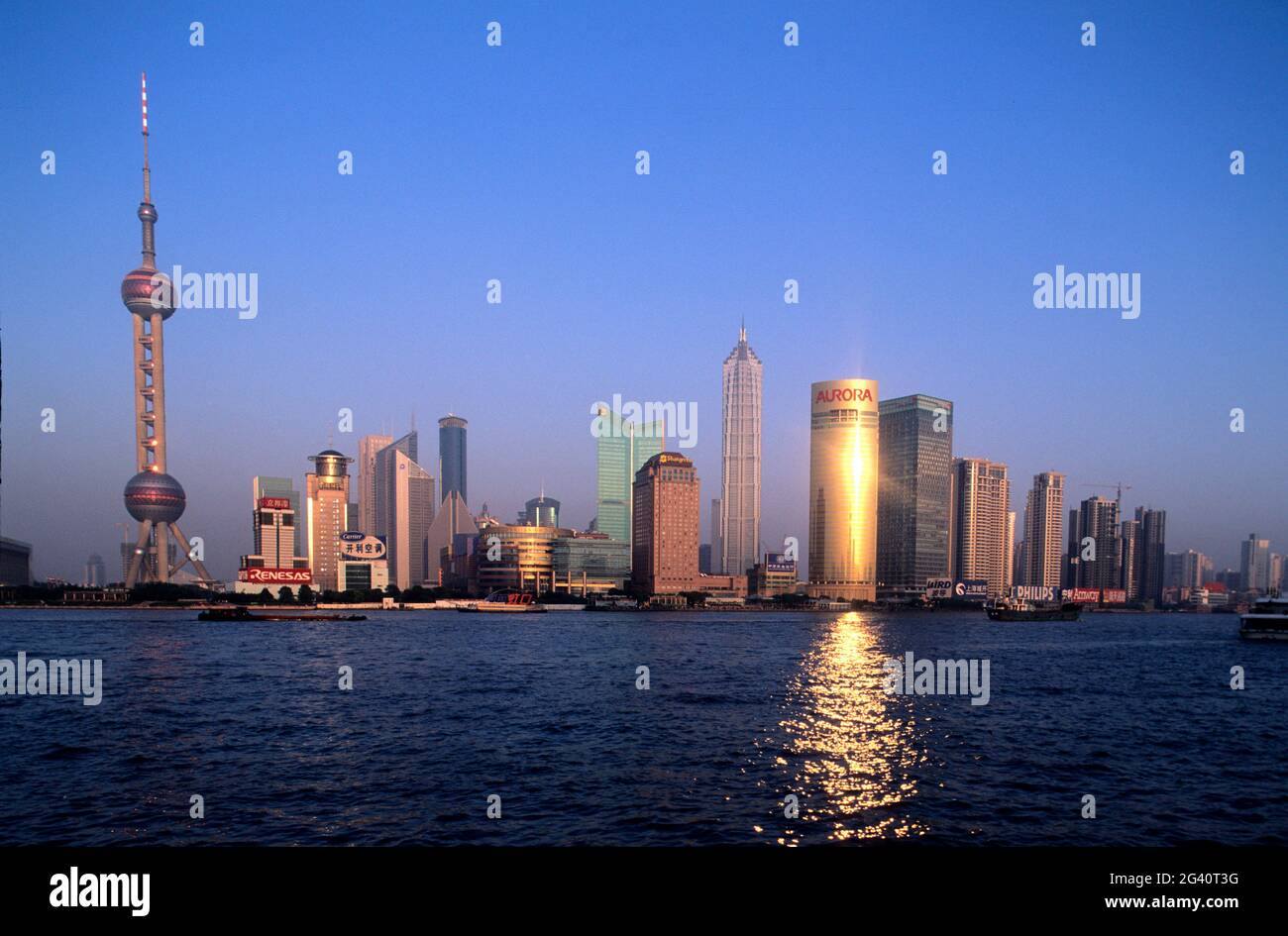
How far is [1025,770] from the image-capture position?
86.3 ft

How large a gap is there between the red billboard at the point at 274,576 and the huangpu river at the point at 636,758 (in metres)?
145

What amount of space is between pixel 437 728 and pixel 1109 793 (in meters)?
25.6

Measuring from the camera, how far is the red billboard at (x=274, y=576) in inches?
7387

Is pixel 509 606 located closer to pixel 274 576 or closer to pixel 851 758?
pixel 274 576

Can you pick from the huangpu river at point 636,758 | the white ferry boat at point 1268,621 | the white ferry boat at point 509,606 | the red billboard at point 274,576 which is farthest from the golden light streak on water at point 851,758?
the red billboard at point 274,576

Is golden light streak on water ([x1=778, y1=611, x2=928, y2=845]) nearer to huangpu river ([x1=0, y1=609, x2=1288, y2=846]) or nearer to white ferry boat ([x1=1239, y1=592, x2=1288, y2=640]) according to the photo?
huangpu river ([x1=0, y1=609, x2=1288, y2=846])

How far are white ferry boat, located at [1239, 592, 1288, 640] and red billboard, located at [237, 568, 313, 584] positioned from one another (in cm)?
19211

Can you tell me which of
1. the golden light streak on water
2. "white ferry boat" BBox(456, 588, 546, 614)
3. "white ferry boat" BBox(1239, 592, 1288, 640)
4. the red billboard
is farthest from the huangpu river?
the red billboard

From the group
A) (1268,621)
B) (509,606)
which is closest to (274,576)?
(509,606)

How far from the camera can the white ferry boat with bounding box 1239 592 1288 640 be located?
299ft

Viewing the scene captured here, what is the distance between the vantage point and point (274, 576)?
190375 mm
